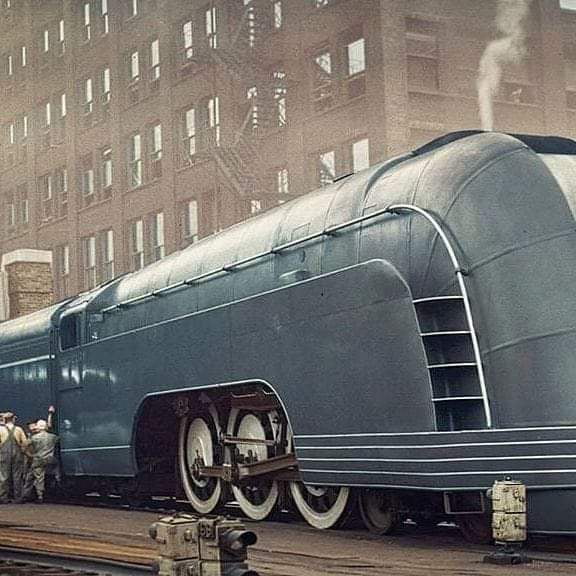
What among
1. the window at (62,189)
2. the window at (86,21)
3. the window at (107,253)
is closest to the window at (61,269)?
the window at (62,189)

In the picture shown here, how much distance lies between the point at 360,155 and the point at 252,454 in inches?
634

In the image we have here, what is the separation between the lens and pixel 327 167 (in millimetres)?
28016

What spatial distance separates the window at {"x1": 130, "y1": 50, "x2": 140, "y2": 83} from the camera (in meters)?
35.2

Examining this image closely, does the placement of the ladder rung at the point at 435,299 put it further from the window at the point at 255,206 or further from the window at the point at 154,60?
the window at the point at 154,60

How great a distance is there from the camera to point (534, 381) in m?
8.40

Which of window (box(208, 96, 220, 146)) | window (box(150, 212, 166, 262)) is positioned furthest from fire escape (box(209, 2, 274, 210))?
window (box(150, 212, 166, 262))

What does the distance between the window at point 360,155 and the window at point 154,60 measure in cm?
875

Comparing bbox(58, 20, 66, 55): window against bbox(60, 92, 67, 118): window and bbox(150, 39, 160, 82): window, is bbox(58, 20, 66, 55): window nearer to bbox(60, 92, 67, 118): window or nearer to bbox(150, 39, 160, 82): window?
bbox(60, 92, 67, 118): window

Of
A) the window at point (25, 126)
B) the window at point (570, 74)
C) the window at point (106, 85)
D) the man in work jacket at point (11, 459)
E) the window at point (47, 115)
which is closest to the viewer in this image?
the man in work jacket at point (11, 459)

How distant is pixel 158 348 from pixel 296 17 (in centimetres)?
1724

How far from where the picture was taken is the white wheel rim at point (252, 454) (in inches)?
453

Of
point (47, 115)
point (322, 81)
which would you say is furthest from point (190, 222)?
point (47, 115)

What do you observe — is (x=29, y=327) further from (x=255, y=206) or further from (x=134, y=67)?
(x=134, y=67)

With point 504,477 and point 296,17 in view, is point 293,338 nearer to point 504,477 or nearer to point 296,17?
point 504,477
